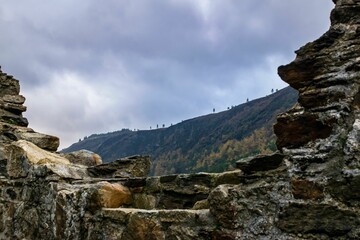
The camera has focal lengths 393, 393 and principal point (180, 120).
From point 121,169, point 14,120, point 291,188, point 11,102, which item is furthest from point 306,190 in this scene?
point 11,102

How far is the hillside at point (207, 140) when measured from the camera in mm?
60134

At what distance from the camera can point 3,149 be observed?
183 inches

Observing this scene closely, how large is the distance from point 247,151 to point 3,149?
53.2 meters

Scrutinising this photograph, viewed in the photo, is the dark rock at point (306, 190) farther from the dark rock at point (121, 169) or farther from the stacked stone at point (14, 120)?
the stacked stone at point (14, 120)

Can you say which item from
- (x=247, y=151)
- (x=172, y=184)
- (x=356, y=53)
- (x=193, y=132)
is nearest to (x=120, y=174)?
(x=172, y=184)

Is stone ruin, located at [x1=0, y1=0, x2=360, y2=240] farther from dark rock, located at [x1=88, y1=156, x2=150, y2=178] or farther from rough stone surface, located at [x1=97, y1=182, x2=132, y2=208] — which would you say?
dark rock, located at [x1=88, y1=156, x2=150, y2=178]

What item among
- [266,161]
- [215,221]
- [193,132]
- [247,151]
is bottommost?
[215,221]

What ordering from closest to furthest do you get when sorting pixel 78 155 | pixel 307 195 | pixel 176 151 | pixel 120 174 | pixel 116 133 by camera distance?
1. pixel 307 195
2. pixel 120 174
3. pixel 78 155
4. pixel 176 151
5. pixel 116 133

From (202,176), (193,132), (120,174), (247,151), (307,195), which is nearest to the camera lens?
(307,195)

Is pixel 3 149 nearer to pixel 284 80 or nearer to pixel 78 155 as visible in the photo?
pixel 78 155

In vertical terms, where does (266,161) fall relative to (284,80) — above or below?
below

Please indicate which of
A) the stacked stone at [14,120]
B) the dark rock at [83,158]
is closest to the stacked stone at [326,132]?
the dark rock at [83,158]

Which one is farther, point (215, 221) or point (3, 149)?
point (3, 149)

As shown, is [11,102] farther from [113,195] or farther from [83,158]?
[113,195]
